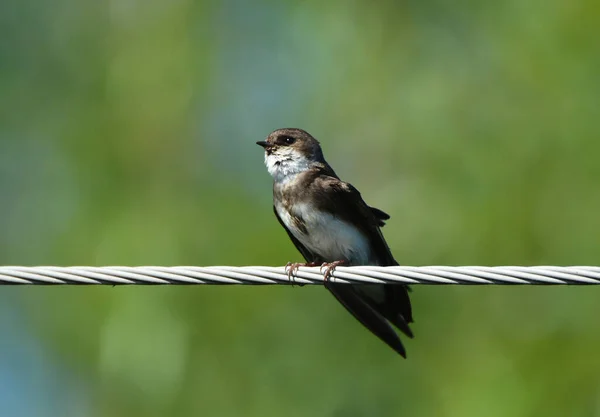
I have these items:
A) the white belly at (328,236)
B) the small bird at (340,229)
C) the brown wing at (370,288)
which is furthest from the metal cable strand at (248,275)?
the white belly at (328,236)

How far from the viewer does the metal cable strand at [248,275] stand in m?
3.92

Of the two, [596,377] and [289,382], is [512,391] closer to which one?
[596,377]

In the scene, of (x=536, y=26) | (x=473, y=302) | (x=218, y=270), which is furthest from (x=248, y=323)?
(x=218, y=270)

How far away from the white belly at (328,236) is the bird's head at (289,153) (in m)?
0.38

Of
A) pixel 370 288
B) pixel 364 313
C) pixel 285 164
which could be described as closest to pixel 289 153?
pixel 285 164

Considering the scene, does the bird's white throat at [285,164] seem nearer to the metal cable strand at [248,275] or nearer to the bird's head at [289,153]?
the bird's head at [289,153]

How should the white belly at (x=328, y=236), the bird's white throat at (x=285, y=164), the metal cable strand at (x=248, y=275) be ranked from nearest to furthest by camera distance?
the metal cable strand at (x=248, y=275), the white belly at (x=328, y=236), the bird's white throat at (x=285, y=164)

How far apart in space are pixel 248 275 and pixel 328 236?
231 centimetres

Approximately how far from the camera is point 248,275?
4.20m

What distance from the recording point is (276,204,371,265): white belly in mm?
6461

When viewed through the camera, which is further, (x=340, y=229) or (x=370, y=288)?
(x=340, y=229)

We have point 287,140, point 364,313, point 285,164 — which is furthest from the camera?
point 287,140

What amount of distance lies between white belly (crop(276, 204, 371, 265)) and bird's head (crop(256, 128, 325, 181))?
38cm

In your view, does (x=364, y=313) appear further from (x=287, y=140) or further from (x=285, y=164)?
(x=287, y=140)
